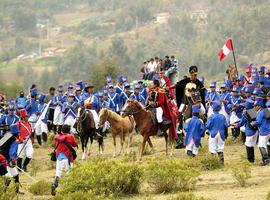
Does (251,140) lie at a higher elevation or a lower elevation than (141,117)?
lower

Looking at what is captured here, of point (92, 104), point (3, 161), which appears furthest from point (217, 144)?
point (92, 104)

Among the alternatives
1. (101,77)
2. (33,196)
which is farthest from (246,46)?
(33,196)

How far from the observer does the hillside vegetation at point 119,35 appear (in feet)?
353

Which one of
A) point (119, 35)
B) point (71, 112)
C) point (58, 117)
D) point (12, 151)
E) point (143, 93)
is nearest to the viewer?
point (12, 151)

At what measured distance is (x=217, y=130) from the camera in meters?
20.1

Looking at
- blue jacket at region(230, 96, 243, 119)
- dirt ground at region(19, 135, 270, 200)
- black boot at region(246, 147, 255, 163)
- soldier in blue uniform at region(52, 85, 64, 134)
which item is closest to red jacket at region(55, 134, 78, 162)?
dirt ground at region(19, 135, 270, 200)

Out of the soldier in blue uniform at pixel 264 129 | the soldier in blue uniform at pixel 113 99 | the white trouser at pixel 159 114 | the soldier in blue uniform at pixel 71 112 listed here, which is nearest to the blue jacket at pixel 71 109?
the soldier in blue uniform at pixel 71 112

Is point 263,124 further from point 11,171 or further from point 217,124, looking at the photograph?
point 11,171

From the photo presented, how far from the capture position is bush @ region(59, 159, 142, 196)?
15.6 metres

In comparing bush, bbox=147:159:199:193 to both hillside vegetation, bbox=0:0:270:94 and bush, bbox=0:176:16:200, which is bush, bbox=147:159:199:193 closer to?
bush, bbox=0:176:16:200

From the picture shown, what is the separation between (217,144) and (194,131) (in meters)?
0.90

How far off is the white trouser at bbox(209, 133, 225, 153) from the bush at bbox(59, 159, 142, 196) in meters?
4.15

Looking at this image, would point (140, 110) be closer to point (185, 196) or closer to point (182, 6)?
point (185, 196)

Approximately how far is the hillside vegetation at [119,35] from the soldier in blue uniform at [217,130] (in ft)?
138
